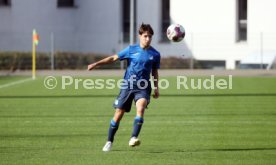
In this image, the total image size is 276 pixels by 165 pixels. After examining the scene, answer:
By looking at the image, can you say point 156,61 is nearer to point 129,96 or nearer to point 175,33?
point 129,96

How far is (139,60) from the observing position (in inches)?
534

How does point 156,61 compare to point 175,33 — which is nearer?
point 156,61

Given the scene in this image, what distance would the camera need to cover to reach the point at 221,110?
69.5 feet

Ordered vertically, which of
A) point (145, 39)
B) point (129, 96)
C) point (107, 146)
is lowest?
point (107, 146)

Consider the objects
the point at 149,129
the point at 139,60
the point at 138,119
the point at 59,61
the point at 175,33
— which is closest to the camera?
the point at 138,119

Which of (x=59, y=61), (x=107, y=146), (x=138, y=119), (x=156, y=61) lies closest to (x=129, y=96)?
(x=138, y=119)

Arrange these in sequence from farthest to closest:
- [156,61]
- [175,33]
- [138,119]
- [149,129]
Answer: [149,129], [175,33], [156,61], [138,119]

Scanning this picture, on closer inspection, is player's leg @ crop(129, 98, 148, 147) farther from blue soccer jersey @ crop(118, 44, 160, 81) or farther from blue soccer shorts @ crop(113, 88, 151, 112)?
blue soccer jersey @ crop(118, 44, 160, 81)

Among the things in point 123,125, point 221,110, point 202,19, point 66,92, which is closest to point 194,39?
point 202,19

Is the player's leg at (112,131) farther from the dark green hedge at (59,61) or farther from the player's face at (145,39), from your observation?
the dark green hedge at (59,61)

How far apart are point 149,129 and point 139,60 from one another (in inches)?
132

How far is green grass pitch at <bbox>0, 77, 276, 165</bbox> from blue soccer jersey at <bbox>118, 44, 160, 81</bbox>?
1118mm

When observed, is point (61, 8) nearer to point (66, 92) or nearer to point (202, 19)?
point (202, 19)

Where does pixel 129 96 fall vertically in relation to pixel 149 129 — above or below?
above
